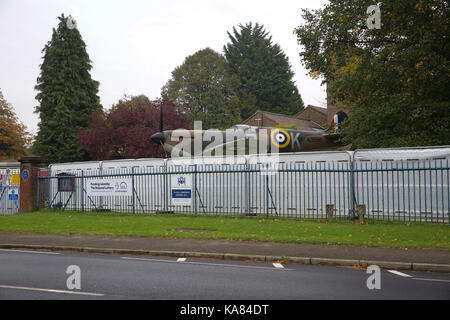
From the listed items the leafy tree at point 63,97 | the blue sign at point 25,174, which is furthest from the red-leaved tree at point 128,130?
the blue sign at point 25,174

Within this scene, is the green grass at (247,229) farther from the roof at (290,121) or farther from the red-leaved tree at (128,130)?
the roof at (290,121)

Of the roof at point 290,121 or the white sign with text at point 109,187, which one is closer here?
the white sign with text at point 109,187

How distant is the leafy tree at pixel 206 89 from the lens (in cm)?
6919

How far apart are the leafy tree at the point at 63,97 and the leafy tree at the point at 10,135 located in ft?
19.8

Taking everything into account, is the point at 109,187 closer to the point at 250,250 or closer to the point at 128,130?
the point at 250,250

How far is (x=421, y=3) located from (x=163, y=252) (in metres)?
14.1

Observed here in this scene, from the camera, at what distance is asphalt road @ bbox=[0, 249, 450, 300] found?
657cm

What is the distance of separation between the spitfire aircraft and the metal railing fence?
29.2 feet

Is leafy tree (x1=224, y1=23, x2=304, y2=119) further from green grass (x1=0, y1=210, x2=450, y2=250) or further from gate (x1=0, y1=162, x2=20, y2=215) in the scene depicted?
green grass (x1=0, y1=210, x2=450, y2=250)

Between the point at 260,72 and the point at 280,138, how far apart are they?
49.7 meters

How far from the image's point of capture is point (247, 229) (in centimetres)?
1416

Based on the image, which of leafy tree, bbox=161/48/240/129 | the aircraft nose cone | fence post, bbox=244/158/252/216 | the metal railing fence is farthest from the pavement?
leafy tree, bbox=161/48/240/129

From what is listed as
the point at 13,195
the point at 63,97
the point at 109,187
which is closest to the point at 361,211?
the point at 109,187

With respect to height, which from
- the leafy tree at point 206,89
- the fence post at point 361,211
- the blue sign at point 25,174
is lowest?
the fence post at point 361,211
